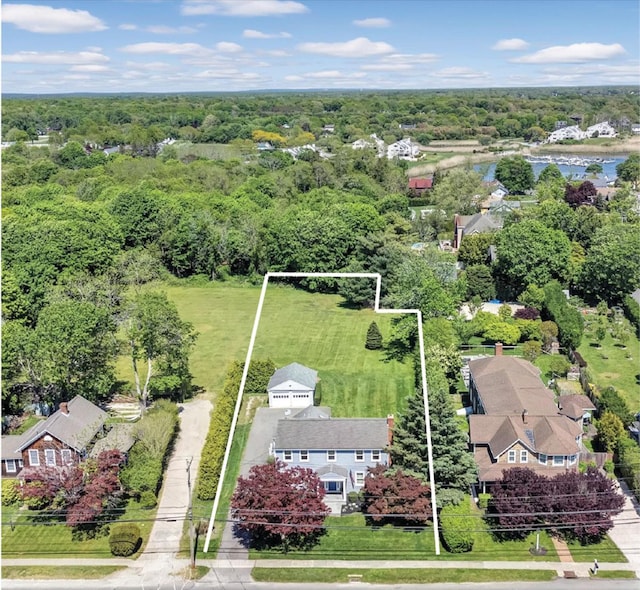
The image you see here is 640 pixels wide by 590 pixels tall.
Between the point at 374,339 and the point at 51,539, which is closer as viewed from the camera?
the point at 51,539

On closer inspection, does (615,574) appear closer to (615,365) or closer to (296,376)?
(296,376)

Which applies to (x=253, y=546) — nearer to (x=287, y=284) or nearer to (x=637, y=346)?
(x=287, y=284)

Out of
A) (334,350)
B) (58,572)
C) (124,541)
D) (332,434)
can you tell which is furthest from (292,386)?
(58,572)

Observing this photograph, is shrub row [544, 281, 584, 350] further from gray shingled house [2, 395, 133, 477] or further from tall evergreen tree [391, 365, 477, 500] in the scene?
gray shingled house [2, 395, 133, 477]

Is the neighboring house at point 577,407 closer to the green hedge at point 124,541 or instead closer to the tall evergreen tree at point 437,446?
the tall evergreen tree at point 437,446

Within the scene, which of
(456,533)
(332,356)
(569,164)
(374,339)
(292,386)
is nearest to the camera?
(456,533)

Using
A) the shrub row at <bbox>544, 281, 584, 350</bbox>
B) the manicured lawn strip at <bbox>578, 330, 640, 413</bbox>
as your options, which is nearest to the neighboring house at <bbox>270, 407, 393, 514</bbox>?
the manicured lawn strip at <bbox>578, 330, 640, 413</bbox>

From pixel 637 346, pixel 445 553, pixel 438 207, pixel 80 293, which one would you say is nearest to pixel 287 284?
pixel 445 553
